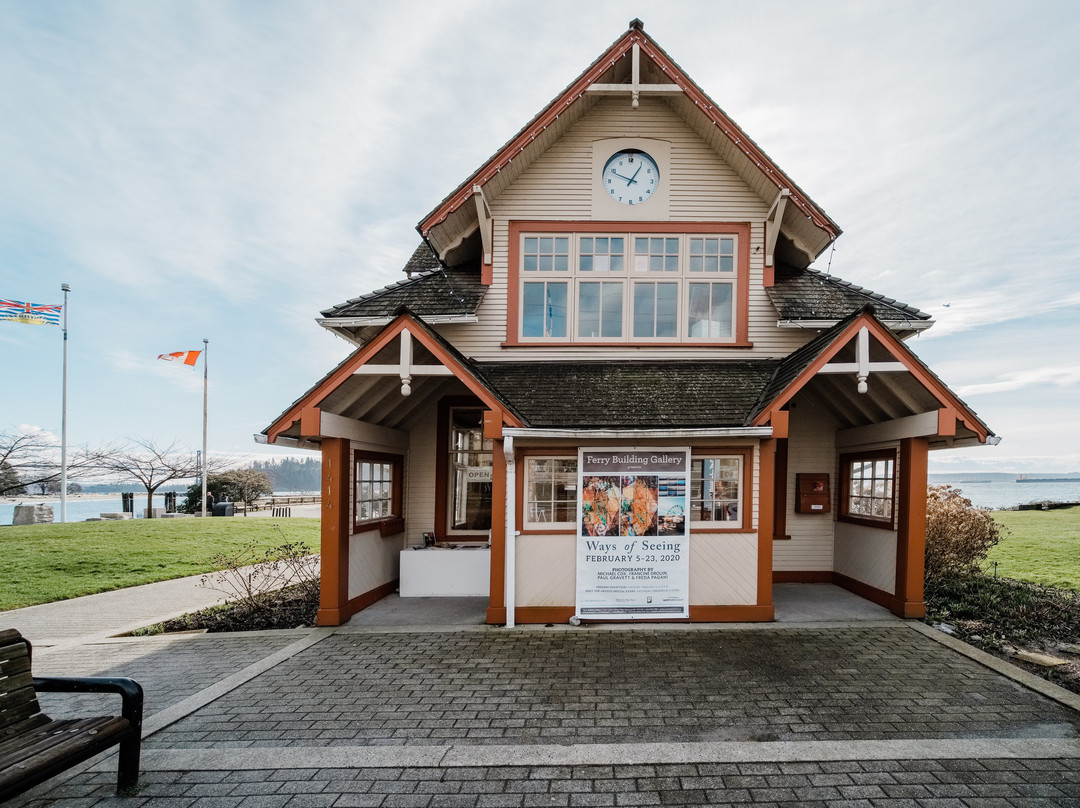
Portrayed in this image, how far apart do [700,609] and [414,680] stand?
4190 mm

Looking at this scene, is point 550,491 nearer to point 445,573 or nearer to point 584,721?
point 445,573

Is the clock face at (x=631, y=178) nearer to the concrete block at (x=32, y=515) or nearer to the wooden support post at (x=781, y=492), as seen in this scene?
the wooden support post at (x=781, y=492)

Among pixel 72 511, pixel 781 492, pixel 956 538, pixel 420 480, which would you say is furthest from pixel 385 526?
pixel 72 511

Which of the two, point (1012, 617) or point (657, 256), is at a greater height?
point (657, 256)

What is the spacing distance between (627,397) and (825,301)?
4025 mm

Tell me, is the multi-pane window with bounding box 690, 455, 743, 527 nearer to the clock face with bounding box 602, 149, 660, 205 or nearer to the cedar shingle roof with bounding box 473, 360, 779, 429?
the cedar shingle roof with bounding box 473, 360, 779, 429

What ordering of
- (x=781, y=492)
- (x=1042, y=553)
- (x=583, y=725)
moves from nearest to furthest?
(x=583, y=725)
(x=781, y=492)
(x=1042, y=553)

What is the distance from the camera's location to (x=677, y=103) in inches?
386

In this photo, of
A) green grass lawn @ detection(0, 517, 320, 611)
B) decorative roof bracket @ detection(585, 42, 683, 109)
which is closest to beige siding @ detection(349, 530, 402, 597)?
green grass lawn @ detection(0, 517, 320, 611)

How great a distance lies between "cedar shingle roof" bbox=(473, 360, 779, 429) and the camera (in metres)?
8.23

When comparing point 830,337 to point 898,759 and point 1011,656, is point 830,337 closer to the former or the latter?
point 1011,656

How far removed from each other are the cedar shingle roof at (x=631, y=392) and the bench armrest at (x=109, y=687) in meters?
5.16

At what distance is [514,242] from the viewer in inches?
393

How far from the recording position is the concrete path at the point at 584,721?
13.7 feet
